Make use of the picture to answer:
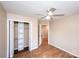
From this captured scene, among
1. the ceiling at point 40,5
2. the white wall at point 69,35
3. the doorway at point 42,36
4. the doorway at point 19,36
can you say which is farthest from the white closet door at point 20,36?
the white wall at point 69,35

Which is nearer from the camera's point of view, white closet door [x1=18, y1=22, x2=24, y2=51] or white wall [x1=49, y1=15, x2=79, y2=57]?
white wall [x1=49, y1=15, x2=79, y2=57]

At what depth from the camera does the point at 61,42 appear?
473 cm

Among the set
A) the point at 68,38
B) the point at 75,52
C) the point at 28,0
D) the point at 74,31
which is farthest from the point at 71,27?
the point at 28,0

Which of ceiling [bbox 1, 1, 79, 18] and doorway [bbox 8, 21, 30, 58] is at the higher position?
ceiling [bbox 1, 1, 79, 18]

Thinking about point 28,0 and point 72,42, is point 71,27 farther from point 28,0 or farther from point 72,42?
point 28,0

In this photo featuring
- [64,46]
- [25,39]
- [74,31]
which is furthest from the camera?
[25,39]

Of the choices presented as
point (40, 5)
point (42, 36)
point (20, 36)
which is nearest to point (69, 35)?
point (40, 5)

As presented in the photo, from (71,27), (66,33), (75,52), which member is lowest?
(75,52)

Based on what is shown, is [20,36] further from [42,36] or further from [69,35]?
[42,36]

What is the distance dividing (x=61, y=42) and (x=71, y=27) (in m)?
1.38

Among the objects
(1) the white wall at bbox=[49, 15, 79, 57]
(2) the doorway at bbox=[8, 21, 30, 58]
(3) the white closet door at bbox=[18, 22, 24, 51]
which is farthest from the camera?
(3) the white closet door at bbox=[18, 22, 24, 51]

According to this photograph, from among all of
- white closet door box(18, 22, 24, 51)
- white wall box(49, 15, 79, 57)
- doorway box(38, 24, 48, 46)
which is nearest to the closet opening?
white closet door box(18, 22, 24, 51)

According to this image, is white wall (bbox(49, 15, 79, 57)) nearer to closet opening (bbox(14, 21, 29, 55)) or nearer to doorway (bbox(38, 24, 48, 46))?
doorway (bbox(38, 24, 48, 46))

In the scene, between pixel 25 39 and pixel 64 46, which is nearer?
pixel 64 46
